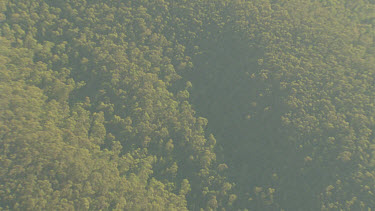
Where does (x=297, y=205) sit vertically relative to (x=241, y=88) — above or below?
below

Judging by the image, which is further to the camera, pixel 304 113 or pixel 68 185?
pixel 304 113

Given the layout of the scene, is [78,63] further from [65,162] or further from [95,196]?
[95,196]

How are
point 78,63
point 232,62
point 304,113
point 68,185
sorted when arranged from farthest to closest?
point 232,62 → point 78,63 → point 304,113 → point 68,185

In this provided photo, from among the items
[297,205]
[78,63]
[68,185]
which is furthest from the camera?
[78,63]

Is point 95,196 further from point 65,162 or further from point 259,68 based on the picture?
point 259,68

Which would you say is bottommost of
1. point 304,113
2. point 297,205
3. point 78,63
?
point 297,205

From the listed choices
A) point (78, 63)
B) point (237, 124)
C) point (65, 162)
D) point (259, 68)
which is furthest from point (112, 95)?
point (259, 68)
